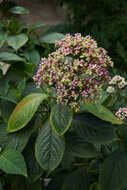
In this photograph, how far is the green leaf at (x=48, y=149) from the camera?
75 cm

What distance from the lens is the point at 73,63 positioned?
2.43 feet

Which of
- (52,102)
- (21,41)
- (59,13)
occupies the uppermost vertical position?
(21,41)

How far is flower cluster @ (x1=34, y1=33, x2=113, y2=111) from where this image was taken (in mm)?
726

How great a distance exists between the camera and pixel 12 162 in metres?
0.78

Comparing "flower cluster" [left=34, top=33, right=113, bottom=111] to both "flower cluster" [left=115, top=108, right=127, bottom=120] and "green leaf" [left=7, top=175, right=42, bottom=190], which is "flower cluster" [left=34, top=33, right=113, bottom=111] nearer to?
"flower cluster" [left=115, top=108, right=127, bottom=120]

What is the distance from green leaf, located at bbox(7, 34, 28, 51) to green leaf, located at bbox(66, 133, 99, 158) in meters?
0.51

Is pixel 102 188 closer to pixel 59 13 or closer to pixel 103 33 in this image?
pixel 103 33

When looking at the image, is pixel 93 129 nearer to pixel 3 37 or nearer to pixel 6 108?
pixel 6 108

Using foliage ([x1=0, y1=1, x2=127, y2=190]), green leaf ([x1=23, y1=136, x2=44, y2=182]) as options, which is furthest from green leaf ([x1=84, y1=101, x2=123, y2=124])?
green leaf ([x1=23, y1=136, x2=44, y2=182])

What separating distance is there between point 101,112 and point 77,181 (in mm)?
320

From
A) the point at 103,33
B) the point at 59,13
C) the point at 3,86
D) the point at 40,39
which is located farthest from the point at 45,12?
the point at 3,86

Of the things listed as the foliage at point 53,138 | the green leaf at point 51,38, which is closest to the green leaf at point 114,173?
the foliage at point 53,138

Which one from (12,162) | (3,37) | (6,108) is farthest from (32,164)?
(3,37)

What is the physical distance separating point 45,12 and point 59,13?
1.00 ft
